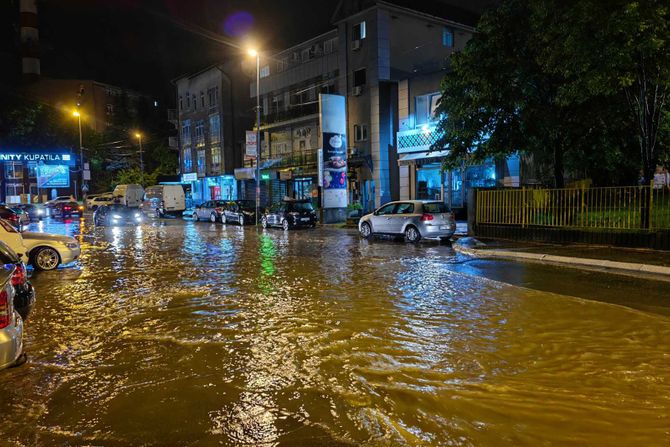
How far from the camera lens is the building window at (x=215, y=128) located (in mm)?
52344

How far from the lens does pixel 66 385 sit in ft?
16.8

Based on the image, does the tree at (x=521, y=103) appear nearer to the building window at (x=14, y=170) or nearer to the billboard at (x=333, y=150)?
the billboard at (x=333, y=150)

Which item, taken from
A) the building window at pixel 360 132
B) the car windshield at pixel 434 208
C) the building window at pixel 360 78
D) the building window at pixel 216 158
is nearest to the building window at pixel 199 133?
the building window at pixel 216 158

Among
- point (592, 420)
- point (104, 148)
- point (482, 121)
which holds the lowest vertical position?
point (592, 420)

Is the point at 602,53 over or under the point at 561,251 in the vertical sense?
over

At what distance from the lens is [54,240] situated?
13.0 meters

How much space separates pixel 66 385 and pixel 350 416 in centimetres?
290

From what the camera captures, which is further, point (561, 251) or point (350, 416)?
point (561, 251)

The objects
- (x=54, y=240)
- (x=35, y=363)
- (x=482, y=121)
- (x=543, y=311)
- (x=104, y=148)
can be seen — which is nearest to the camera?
(x=35, y=363)

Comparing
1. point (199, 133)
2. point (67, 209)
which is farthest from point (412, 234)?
point (199, 133)

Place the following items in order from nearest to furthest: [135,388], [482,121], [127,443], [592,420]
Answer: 1. [127,443]
2. [592,420]
3. [135,388]
4. [482,121]

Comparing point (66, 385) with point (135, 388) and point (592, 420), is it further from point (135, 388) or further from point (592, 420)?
point (592, 420)

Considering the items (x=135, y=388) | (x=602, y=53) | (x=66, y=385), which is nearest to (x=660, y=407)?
(x=135, y=388)

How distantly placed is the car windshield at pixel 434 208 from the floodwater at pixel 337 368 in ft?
28.1
